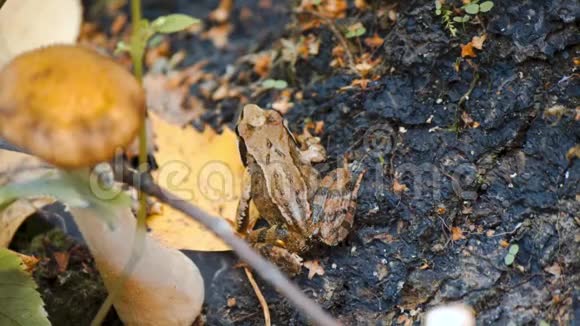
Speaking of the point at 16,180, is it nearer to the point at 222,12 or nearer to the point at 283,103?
the point at 283,103

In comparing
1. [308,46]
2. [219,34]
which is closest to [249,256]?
[308,46]

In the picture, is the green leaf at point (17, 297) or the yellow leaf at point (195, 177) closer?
the green leaf at point (17, 297)

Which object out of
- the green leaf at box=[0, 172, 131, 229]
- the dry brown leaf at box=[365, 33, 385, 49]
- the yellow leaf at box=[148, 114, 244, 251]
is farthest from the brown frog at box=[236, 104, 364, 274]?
the green leaf at box=[0, 172, 131, 229]

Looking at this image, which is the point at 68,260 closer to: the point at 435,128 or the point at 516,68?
the point at 435,128

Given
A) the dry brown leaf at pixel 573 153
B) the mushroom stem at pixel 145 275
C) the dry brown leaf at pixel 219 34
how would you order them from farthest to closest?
the dry brown leaf at pixel 219 34, the dry brown leaf at pixel 573 153, the mushroom stem at pixel 145 275

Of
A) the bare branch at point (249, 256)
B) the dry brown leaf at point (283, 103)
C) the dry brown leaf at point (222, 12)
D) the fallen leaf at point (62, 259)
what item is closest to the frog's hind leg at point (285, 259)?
the dry brown leaf at point (283, 103)

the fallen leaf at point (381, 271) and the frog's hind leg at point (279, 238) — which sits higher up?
the frog's hind leg at point (279, 238)

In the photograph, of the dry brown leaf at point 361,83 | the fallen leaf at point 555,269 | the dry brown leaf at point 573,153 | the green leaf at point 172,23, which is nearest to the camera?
the green leaf at point 172,23

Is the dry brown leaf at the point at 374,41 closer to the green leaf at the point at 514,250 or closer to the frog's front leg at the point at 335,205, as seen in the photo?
the frog's front leg at the point at 335,205
